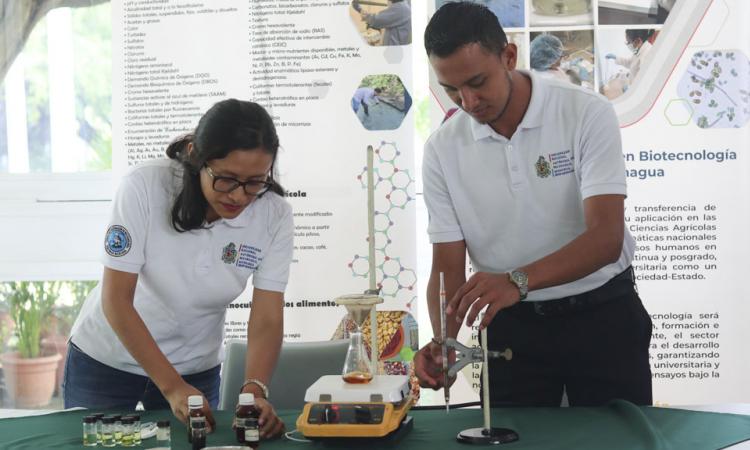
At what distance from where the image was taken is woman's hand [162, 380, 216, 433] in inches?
75.8

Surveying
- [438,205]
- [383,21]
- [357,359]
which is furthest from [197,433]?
[383,21]

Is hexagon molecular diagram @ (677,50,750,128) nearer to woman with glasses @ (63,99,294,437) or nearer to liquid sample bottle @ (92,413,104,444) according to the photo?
woman with glasses @ (63,99,294,437)

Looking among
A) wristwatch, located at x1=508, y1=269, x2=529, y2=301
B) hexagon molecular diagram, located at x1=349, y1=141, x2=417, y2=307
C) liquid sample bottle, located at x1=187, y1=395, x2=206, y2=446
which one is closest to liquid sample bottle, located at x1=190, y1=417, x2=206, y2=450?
liquid sample bottle, located at x1=187, y1=395, x2=206, y2=446

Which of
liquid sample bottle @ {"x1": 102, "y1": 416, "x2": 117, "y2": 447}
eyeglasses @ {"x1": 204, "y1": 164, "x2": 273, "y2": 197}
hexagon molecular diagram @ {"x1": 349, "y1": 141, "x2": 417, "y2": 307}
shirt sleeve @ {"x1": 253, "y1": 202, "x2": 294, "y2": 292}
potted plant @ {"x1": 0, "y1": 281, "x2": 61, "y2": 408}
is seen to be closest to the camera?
liquid sample bottle @ {"x1": 102, "y1": 416, "x2": 117, "y2": 447}

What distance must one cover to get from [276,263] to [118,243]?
1.27ft

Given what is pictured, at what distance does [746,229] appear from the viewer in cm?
349

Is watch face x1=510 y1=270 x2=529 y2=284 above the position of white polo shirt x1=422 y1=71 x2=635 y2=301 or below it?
below

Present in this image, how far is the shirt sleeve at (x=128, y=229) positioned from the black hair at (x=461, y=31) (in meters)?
0.74

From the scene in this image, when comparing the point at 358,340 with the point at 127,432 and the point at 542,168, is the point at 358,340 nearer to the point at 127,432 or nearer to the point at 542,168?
the point at 127,432

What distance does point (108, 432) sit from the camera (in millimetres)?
1814

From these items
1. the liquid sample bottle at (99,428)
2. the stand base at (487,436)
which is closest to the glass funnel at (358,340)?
the stand base at (487,436)

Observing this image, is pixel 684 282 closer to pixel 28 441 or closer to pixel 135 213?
pixel 135 213

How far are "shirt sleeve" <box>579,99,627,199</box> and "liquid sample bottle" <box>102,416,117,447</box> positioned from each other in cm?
114

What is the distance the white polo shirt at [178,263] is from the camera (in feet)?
7.01
